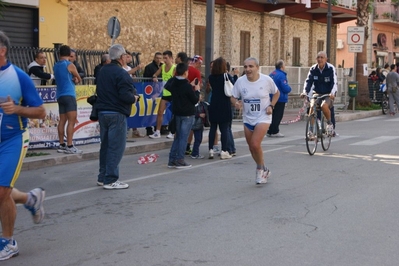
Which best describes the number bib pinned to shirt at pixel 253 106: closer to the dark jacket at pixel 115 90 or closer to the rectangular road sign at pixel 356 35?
the dark jacket at pixel 115 90

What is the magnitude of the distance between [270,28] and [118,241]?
2701 centimetres

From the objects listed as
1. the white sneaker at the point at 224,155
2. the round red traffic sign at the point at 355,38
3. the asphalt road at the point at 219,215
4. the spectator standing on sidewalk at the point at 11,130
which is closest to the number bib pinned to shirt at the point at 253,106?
the asphalt road at the point at 219,215

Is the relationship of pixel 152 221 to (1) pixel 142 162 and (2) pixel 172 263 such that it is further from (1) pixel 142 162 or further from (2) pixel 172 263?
(1) pixel 142 162

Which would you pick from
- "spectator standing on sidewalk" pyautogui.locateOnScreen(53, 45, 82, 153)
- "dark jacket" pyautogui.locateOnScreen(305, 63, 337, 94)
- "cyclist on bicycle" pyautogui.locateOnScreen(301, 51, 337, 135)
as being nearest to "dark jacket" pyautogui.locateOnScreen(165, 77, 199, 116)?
"spectator standing on sidewalk" pyautogui.locateOnScreen(53, 45, 82, 153)

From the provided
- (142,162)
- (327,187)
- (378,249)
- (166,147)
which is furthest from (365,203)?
(166,147)

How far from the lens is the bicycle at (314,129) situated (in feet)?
46.4

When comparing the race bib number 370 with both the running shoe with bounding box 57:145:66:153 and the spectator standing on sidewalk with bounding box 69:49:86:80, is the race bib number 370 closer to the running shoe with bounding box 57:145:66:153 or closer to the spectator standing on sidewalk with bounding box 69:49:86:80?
the running shoe with bounding box 57:145:66:153

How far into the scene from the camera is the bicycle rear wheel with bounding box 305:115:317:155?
46.2 feet

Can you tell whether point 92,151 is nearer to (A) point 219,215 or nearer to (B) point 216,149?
(B) point 216,149

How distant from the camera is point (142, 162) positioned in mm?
13305

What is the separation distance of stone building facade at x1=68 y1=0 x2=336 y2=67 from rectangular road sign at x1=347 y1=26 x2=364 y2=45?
4.86 m

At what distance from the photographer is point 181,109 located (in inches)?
490

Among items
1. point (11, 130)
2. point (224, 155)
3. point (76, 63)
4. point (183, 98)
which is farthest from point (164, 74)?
point (11, 130)

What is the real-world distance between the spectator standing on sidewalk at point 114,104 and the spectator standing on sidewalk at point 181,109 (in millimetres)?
2199
